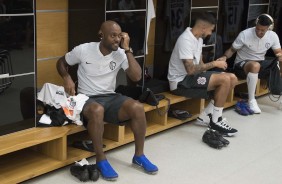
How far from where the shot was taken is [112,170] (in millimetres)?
3098

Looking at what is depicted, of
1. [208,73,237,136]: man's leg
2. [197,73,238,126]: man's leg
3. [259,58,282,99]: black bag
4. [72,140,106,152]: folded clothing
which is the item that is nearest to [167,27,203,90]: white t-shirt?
[208,73,237,136]: man's leg

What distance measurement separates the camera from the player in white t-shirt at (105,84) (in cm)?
314

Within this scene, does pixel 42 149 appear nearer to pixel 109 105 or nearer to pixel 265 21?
pixel 109 105

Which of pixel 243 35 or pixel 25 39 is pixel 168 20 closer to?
pixel 243 35

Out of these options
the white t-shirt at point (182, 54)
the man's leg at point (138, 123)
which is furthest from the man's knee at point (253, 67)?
the man's leg at point (138, 123)

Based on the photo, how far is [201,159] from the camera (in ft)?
11.8

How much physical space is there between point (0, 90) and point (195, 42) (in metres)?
2.03

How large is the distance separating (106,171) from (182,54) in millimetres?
1565

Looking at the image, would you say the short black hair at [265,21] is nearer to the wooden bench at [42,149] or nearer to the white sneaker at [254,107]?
the white sneaker at [254,107]

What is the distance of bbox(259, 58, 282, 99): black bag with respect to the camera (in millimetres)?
5047

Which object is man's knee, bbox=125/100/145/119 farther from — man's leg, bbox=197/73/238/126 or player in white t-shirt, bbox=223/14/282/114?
player in white t-shirt, bbox=223/14/282/114

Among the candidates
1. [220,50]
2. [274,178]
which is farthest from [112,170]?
[220,50]

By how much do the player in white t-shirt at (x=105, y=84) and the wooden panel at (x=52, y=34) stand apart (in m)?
0.33

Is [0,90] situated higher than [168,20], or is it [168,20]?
[168,20]
